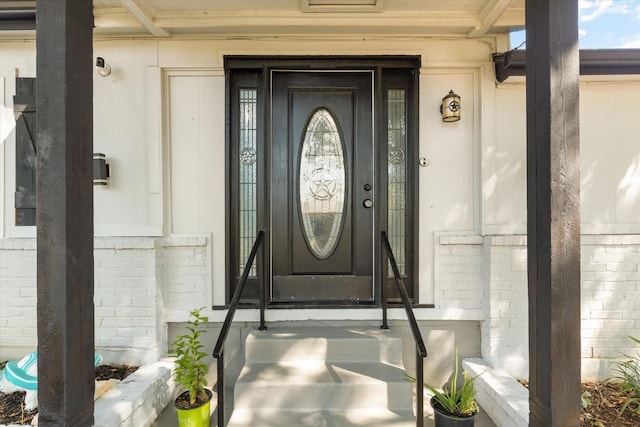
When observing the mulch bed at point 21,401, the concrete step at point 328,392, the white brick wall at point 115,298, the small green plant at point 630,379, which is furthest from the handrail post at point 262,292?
the small green plant at point 630,379

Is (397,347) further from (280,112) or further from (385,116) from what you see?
(280,112)

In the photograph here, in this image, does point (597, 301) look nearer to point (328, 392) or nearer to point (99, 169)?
point (328, 392)

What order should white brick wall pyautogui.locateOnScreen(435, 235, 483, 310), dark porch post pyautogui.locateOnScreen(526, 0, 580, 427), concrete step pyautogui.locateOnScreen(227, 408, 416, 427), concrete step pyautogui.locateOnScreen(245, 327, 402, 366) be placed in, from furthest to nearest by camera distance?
white brick wall pyautogui.locateOnScreen(435, 235, 483, 310) < concrete step pyautogui.locateOnScreen(245, 327, 402, 366) < concrete step pyautogui.locateOnScreen(227, 408, 416, 427) < dark porch post pyautogui.locateOnScreen(526, 0, 580, 427)

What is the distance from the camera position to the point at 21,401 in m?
2.35

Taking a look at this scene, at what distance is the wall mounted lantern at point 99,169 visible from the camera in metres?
2.89

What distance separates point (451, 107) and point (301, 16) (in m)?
1.41

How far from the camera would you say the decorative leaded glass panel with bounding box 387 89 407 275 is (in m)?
3.06

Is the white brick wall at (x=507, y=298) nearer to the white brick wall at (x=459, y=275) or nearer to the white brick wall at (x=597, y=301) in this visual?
the white brick wall at (x=597, y=301)

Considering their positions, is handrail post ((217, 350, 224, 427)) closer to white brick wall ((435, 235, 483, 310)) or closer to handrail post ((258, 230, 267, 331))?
handrail post ((258, 230, 267, 331))

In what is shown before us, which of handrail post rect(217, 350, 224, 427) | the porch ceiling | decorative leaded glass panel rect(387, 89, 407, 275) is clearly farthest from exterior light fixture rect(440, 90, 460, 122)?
handrail post rect(217, 350, 224, 427)

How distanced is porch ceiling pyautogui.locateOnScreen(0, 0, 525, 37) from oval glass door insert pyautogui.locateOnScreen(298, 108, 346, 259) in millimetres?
719

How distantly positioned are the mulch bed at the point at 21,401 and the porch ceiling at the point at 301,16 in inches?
103

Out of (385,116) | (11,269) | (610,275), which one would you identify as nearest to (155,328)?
(11,269)

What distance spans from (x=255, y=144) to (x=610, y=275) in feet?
10.4
